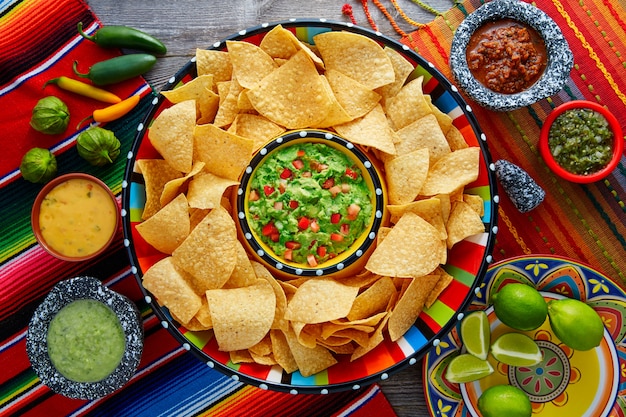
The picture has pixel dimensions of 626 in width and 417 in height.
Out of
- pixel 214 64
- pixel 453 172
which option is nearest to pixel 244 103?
pixel 214 64

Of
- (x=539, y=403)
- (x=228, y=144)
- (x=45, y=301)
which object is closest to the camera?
(x=228, y=144)

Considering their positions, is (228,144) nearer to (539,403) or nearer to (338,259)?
(338,259)

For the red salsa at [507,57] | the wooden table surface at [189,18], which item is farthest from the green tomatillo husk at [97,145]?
the red salsa at [507,57]

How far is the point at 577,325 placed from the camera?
269cm

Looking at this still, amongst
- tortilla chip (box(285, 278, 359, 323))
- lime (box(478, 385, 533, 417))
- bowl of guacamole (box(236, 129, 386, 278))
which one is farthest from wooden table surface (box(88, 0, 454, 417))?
lime (box(478, 385, 533, 417))

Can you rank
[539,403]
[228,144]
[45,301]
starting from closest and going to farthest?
[228,144]
[45,301]
[539,403]

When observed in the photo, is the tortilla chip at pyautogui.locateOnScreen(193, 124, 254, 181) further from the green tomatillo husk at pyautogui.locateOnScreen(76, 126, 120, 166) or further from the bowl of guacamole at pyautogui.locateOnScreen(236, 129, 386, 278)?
the green tomatillo husk at pyautogui.locateOnScreen(76, 126, 120, 166)

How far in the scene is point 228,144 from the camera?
2572mm

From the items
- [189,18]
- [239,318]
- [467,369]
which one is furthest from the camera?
[189,18]

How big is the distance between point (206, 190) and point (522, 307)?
1.39 meters

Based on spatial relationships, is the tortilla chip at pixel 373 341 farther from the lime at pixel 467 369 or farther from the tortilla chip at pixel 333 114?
the tortilla chip at pixel 333 114

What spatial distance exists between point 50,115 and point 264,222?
1101mm

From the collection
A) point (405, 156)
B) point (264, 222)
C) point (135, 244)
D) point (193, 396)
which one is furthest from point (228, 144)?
point (193, 396)

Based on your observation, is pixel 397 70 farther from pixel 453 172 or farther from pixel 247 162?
pixel 247 162
